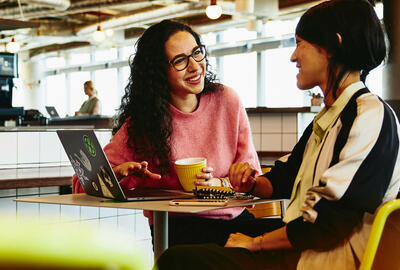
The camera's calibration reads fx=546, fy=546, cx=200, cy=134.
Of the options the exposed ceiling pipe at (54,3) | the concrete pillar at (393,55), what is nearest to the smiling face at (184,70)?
the concrete pillar at (393,55)

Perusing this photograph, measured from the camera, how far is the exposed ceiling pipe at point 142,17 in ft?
33.8

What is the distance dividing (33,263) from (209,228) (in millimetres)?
1807

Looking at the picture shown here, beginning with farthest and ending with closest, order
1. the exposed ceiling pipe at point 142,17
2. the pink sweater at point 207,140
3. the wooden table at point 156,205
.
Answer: the exposed ceiling pipe at point 142,17 < the pink sweater at point 207,140 < the wooden table at point 156,205

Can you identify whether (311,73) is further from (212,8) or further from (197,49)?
(212,8)

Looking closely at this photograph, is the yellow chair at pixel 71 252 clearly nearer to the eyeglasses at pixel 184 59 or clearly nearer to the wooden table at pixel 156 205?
the wooden table at pixel 156 205

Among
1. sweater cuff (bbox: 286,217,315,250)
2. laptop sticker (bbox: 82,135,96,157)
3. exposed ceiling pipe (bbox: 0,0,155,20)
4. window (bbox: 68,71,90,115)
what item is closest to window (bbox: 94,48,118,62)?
window (bbox: 68,71,90,115)

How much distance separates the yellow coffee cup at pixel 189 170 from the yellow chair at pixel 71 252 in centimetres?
157

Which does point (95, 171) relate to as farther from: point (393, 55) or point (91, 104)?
point (91, 104)

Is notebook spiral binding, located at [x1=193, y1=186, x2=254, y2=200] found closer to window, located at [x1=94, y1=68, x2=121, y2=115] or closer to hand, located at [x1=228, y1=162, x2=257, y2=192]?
hand, located at [x1=228, y1=162, x2=257, y2=192]

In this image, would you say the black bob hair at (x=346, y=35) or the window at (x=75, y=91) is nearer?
the black bob hair at (x=346, y=35)

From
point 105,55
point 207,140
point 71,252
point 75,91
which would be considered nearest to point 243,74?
point 105,55

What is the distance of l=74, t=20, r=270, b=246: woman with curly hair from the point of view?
208 cm

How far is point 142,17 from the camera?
11.3m

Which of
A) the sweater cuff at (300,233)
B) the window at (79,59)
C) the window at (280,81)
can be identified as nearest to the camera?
the sweater cuff at (300,233)
